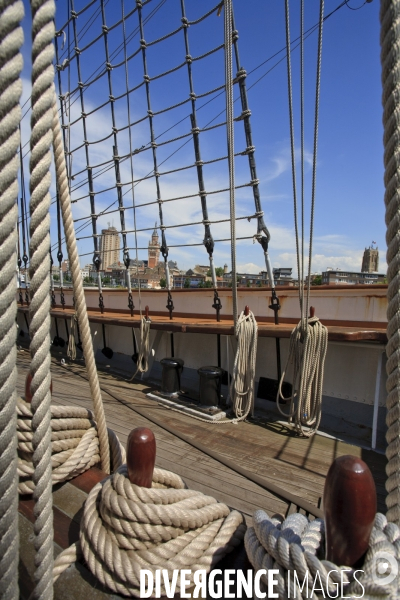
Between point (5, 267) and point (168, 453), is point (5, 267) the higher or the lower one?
the higher one

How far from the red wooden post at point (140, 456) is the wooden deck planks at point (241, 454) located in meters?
1.18

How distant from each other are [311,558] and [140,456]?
45 cm

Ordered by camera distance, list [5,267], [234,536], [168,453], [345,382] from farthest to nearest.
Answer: [345,382] → [168,453] → [234,536] → [5,267]

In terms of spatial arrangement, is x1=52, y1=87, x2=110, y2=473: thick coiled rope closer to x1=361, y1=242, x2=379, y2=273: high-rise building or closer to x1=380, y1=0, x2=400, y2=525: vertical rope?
x1=380, y1=0, x2=400, y2=525: vertical rope

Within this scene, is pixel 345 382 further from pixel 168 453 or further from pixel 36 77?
pixel 36 77

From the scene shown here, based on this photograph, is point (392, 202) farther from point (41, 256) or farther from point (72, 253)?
point (72, 253)

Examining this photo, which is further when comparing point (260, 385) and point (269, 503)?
point (260, 385)

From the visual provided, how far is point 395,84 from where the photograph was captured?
0.80m

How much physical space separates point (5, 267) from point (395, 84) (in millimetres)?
873

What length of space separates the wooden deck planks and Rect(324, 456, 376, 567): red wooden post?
52.4 inches

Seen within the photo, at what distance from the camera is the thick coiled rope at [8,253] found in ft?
1.86

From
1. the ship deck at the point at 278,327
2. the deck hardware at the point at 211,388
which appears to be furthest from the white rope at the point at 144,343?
the deck hardware at the point at 211,388

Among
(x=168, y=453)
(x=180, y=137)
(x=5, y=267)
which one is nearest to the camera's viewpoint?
(x=5, y=267)

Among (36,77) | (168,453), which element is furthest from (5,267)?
(168,453)
